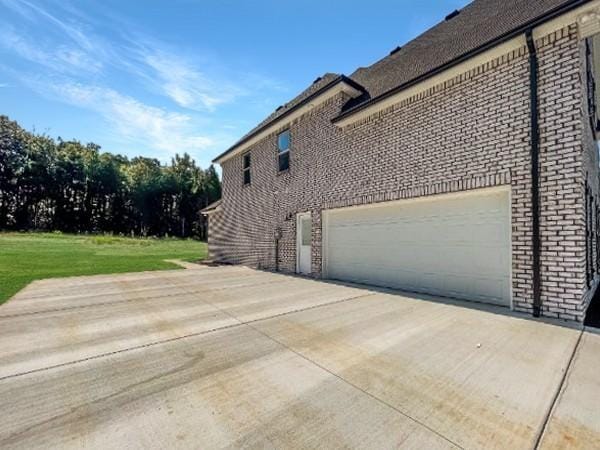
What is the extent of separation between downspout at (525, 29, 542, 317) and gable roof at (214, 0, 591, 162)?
2.23ft

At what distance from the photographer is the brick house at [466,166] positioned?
453cm

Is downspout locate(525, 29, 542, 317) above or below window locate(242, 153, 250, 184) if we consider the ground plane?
below

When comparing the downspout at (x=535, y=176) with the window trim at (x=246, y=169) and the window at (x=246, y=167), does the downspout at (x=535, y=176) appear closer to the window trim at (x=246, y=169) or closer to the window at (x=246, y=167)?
the window trim at (x=246, y=169)

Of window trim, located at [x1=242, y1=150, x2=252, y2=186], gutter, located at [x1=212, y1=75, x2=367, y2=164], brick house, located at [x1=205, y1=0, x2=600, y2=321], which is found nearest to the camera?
brick house, located at [x1=205, y1=0, x2=600, y2=321]

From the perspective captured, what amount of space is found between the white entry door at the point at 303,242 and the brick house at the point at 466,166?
0.05 meters

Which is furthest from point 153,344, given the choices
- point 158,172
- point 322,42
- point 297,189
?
point 158,172

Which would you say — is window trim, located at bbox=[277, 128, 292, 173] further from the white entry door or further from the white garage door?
the white garage door

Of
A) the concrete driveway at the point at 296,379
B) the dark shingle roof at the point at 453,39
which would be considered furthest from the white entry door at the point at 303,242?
the concrete driveway at the point at 296,379

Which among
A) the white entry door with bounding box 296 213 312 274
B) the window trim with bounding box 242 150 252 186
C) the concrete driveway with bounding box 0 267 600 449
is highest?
the window trim with bounding box 242 150 252 186

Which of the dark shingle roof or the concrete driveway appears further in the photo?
the dark shingle roof

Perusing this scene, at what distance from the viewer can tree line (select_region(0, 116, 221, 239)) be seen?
129 ft

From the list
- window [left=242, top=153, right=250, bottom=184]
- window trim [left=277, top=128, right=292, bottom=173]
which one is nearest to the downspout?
window trim [left=277, top=128, right=292, bottom=173]

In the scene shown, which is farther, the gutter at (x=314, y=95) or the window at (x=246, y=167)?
the window at (x=246, y=167)

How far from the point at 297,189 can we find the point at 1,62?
378 inches
